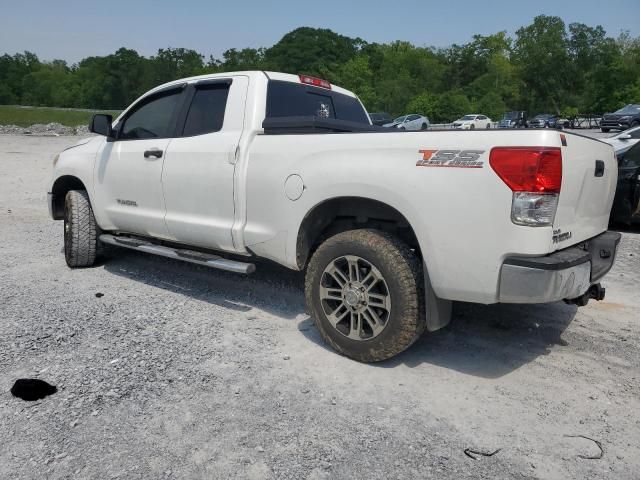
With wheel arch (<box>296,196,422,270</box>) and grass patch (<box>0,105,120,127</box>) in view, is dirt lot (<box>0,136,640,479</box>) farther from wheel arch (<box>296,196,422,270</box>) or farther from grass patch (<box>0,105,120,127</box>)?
grass patch (<box>0,105,120,127</box>)

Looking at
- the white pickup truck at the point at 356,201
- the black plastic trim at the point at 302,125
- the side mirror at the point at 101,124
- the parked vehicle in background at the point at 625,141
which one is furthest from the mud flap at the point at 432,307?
the parked vehicle in background at the point at 625,141

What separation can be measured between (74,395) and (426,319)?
7.06 ft

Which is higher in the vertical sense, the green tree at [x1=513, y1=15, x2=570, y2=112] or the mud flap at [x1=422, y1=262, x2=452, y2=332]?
the green tree at [x1=513, y1=15, x2=570, y2=112]

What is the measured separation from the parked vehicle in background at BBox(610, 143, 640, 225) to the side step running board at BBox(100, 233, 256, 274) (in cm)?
534

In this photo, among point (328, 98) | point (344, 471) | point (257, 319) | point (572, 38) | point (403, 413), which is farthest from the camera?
point (572, 38)

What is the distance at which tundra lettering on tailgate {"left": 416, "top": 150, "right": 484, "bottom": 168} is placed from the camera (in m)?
2.85

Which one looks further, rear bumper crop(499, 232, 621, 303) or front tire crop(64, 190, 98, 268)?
front tire crop(64, 190, 98, 268)

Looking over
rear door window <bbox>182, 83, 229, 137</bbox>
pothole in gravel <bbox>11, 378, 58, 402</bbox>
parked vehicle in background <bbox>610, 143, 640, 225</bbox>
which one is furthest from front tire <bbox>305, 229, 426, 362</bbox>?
parked vehicle in background <bbox>610, 143, 640, 225</bbox>

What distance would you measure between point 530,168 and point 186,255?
292cm

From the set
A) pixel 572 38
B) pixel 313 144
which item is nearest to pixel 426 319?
pixel 313 144

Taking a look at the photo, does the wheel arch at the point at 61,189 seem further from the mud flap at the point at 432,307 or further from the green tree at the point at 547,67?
the green tree at the point at 547,67

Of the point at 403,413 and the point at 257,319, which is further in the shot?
the point at 257,319

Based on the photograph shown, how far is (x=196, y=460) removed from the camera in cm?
251

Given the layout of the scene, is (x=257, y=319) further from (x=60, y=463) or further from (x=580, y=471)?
(x=580, y=471)
